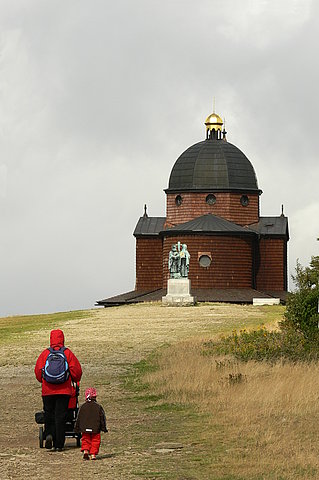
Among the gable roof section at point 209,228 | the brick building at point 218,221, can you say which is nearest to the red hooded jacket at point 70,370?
the gable roof section at point 209,228

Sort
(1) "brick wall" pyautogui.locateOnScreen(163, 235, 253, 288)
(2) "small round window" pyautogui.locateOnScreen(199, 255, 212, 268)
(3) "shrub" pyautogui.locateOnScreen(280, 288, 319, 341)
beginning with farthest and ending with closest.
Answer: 1. (2) "small round window" pyautogui.locateOnScreen(199, 255, 212, 268)
2. (1) "brick wall" pyautogui.locateOnScreen(163, 235, 253, 288)
3. (3) "shrub" pyautogui.locateOnScreen(280, 288, 319, 341)

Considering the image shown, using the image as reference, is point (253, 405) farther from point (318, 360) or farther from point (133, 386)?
point (318, 360)

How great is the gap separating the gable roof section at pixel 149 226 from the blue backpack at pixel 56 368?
73424 mm

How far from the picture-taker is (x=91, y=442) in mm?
15539

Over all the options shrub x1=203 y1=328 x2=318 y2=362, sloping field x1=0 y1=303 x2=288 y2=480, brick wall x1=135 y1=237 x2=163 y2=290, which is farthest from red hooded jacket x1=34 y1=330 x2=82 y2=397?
brick wall x1=135 y1=237 x2=163 y2=290

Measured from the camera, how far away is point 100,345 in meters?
40.3

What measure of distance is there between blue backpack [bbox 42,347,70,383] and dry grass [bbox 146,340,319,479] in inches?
93.1

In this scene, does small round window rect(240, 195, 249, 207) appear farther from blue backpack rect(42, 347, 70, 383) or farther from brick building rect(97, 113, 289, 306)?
blue backpack rect(42, 347, 70, 383)

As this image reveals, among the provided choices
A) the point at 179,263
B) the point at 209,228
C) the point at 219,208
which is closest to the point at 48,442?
the point at 179,263

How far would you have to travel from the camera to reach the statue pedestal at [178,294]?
67881 mm

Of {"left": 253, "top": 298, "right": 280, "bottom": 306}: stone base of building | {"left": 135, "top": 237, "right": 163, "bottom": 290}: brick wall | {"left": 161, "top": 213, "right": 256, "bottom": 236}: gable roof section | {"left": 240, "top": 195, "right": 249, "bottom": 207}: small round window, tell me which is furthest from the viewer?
{"left": 240, "top": 195, "right": 249, "bottom": 207}: small round window

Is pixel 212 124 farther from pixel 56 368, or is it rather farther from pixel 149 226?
pixel 56 368

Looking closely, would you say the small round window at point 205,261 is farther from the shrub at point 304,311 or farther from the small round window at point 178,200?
the shrub at point 304,311

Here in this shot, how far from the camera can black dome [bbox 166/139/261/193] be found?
291 feet
